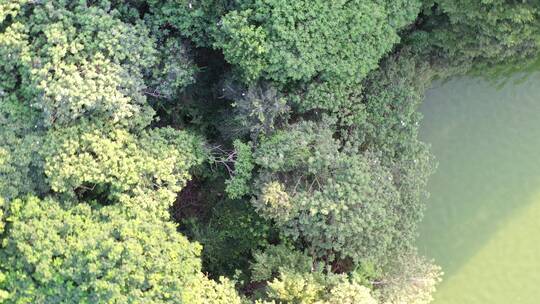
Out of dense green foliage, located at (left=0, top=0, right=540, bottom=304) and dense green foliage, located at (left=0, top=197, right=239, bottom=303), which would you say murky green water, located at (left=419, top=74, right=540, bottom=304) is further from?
dense green foliage, located at (left=0, top=197, right=239, bottom=303)

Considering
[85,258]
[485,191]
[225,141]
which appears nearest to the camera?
[85,258]

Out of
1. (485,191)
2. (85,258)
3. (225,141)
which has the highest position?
(485,191)

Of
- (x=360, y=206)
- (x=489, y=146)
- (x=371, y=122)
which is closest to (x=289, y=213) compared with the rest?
(x=360, y=206)

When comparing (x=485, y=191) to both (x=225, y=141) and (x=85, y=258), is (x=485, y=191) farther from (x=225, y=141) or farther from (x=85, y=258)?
(x=85, y=258)

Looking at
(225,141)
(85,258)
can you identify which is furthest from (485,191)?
(85,258)

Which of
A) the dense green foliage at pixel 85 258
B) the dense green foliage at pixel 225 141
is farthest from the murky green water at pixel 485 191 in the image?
the dense green foliage at pixel 85 258

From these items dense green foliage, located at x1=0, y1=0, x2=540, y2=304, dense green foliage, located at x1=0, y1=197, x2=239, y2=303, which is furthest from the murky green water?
dense green foliage, located at x1=0, y1=197, x2=239, y2=303
